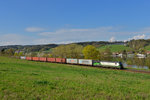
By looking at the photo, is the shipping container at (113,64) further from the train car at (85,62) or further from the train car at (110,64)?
the train car at (85,62)

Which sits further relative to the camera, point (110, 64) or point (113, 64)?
point (110, 64)

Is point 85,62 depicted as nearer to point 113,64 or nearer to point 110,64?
point 110,64

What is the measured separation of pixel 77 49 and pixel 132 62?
37.2m

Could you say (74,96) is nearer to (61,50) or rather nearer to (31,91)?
(31,91)

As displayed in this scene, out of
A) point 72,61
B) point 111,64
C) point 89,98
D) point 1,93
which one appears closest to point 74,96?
point 89,98

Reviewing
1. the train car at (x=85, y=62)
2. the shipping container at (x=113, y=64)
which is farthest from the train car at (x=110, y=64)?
the train car at (x=85, y=62)

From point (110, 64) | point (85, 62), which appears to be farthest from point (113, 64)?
point (85, 62)

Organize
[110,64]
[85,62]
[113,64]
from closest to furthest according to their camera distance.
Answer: [113,64], [110,64], [85,62]

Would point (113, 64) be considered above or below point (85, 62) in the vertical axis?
below

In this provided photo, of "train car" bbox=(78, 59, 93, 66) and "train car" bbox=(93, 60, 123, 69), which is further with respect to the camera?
"train car" bbox=(78, 59, 93, 66)

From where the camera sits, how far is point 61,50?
92.4 m

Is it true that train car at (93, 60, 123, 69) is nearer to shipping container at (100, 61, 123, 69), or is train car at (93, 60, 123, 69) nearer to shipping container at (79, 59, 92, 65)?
shipping container at (100, 61, 123, 69)

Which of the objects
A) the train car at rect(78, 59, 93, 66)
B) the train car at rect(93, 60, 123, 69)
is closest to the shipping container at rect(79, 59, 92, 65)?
the train car at rect(78, 59, 93, 66)

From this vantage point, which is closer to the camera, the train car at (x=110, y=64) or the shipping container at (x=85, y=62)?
the train car at (x=110, y=64)
